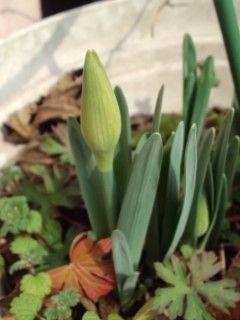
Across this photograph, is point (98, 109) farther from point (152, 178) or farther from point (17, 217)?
point (17, 217)

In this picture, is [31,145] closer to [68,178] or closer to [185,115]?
[68,178]

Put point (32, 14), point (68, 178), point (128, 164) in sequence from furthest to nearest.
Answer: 1. point (32, 14)
2. point (68, 178)
3. point (128, 164)

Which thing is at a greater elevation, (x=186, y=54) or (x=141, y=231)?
(x=186, y=54)

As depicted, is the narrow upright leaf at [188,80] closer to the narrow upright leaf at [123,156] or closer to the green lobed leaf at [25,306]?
the narrow upright leaf at [123,156]

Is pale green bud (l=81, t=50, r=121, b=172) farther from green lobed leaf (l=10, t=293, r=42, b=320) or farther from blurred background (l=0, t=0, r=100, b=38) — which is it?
blurred background (l=0, t=0, r=100, b=38)

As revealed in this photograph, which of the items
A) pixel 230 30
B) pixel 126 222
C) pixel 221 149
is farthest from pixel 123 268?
pixel 230 30

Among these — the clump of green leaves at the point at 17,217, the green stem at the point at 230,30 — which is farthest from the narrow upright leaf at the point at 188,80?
the clump of green leaves at the point at 17,217

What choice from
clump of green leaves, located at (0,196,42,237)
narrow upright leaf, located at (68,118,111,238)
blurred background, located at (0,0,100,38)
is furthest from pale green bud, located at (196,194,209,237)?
blurred background, located at (0,0,100,38)

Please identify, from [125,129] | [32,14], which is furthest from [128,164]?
[32,14]
